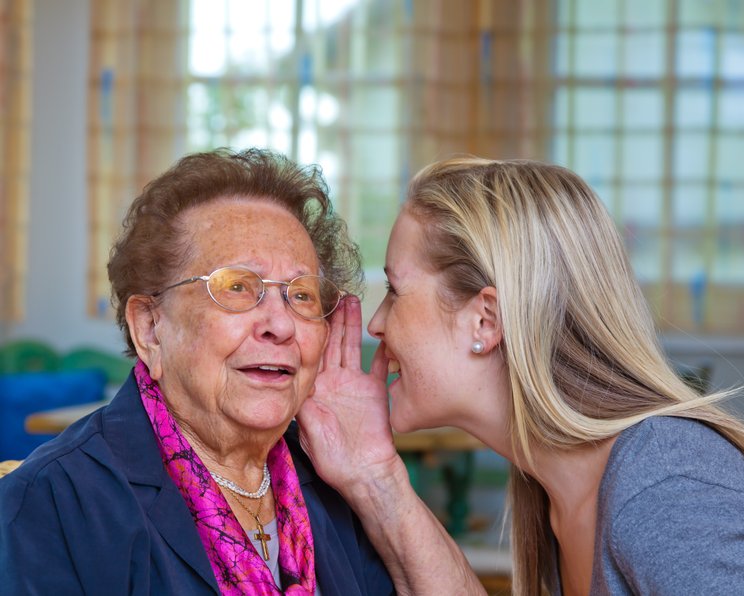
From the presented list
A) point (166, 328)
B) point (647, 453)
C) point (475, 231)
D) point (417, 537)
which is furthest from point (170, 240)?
point (647, 453)

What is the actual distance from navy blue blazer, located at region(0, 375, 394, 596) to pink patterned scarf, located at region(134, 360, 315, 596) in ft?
0.11

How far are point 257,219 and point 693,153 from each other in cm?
508

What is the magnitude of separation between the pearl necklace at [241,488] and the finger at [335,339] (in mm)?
261

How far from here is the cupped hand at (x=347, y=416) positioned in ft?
6.12

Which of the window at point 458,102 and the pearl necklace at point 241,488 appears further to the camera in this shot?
the window at point 458,102

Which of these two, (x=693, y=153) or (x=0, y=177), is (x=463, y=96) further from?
(x=0, y=177)

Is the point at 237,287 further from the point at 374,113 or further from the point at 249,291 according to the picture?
the point at 374,113

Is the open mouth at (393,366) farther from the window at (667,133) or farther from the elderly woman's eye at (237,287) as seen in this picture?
the window at (667,133)

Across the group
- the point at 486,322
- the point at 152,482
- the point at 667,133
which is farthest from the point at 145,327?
the point at 667,133

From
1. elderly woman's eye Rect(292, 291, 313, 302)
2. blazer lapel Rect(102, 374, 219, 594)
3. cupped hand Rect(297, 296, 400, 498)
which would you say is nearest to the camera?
blazer lapel Rect(102, 374, 219, 594)

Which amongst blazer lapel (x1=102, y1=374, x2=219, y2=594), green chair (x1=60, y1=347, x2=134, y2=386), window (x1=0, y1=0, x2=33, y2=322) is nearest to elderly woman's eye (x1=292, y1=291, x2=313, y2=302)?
blazer lapel (x1=102, y1=374, x2=219, y2=594)

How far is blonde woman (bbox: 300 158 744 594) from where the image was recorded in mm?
1535

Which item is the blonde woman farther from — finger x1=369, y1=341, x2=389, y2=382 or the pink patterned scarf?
the pink patterned scarf

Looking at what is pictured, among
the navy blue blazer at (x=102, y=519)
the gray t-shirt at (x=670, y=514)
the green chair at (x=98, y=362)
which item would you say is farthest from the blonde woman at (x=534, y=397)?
the green chair at (x=98, y=362)
